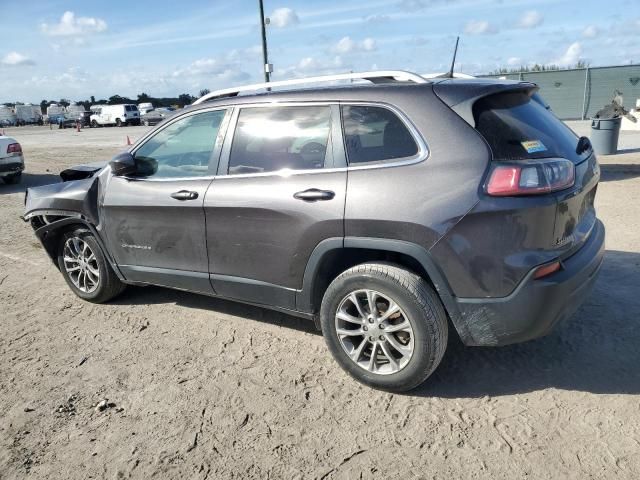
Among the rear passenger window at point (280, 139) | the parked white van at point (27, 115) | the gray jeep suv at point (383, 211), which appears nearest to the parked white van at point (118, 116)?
the parked white van at point (27, 115)

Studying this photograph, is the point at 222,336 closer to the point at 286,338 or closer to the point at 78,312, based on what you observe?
the point at 286,338

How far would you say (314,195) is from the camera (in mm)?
3148

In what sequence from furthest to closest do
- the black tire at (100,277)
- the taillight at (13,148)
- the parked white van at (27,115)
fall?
→ the parked white van at (27,115) < the taillight at (13,148) < the black tire at (100,277)

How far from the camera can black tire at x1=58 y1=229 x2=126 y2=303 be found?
15.0 ft

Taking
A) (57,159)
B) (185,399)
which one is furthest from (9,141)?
(185,399)

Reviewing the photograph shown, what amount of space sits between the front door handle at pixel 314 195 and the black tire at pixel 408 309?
457 mm

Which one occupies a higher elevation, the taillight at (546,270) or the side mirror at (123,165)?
the side mirror at (123,165)

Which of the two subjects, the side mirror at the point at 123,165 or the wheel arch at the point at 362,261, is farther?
the side mirror at the point at 123,165

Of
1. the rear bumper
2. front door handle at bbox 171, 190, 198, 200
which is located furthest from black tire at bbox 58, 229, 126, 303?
the rear bumper

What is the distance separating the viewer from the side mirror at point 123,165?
4019 mm

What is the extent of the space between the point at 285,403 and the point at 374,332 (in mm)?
674

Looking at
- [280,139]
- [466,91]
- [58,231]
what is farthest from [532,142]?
[58,231]

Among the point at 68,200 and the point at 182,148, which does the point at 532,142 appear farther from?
the point at 68,200

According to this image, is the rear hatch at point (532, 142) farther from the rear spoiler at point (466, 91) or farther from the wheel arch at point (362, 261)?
the wheel arch at point (362, 261)
